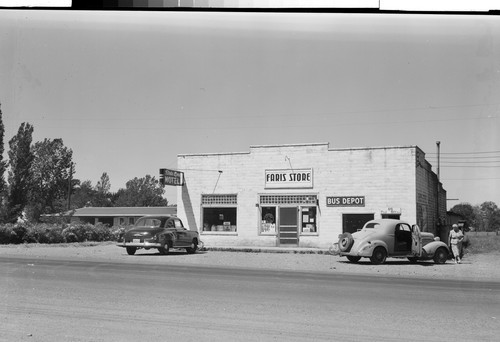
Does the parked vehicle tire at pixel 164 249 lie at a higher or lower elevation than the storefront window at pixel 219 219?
lower

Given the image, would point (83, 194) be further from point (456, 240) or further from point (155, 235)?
point (456, 240)

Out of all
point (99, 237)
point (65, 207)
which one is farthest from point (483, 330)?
point (99, 237)

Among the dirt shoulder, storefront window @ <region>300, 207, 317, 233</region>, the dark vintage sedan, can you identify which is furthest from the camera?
storefront window @ <region>300, 207, 317, 233</region>

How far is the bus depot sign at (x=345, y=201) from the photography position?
23312 mm

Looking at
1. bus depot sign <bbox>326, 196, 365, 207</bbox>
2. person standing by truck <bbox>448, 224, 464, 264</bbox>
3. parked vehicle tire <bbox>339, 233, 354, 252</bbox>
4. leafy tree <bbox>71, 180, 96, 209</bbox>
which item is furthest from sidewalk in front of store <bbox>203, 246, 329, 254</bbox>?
leafy tree <bbox>71, 180, 96, 209</bbox>

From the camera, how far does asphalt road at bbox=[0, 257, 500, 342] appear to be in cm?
582

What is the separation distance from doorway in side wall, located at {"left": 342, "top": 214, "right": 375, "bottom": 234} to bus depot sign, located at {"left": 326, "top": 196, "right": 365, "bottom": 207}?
0.56 meters

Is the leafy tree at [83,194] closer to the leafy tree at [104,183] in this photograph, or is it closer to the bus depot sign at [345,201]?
the leafy tree at [104,183]

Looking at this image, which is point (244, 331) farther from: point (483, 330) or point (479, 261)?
point (479, 261)

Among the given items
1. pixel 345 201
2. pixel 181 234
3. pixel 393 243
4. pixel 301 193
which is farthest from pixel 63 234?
pixel 345 201

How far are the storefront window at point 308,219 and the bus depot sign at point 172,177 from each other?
23.5 ft

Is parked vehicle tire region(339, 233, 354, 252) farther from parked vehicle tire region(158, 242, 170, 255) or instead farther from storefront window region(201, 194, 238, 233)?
storefront window region(201, 194, 238, 233)

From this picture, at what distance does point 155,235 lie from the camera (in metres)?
18.0

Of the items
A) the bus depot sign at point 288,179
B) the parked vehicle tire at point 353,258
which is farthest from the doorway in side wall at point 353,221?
the parked vehicle tire at point 353,258
